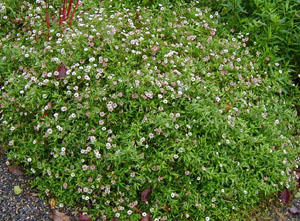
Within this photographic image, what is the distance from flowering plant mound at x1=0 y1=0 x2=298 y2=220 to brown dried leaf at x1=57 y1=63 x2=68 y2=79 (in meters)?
0.02

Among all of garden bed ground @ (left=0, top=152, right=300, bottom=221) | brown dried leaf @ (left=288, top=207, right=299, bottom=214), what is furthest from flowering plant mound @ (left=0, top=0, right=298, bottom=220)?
brown dried leaf @ (left=288, top=207, right=299, bottom=214)

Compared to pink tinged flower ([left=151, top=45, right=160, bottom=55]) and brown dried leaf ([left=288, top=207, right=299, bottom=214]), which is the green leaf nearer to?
pink tinged flower ([left=151, top=45, right=160, bottom=55])

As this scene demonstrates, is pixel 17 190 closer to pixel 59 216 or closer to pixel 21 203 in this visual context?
pixel 21 203

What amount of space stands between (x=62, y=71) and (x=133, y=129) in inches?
36.6

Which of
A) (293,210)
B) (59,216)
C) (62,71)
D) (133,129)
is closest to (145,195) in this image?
(133,129)

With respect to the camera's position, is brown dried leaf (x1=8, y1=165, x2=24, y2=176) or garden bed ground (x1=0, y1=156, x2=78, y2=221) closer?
garden bed ground (x1=0, y1=156, x2=78, y2=221)

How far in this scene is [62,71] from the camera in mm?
3541

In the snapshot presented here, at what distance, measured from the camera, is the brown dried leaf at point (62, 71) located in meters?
3.53

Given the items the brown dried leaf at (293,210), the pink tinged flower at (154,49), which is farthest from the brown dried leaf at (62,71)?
the brown dried leaf at (293,210)

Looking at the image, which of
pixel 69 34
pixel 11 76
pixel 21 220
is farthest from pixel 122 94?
pixel 21 220

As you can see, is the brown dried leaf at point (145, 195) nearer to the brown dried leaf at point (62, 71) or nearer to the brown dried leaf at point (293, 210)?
the brown dried leaf at point (62, 71)

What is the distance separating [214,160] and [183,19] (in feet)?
6.57

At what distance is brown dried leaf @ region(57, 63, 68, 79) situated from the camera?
3.53 m

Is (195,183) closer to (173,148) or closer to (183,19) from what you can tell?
(173,148)
